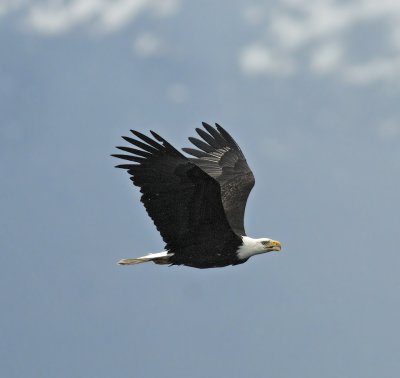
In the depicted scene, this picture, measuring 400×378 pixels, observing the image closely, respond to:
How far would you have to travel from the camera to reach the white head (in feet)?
51.7

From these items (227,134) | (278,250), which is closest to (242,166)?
(227,134)

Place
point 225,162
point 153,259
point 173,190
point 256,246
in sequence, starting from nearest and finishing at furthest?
point 173,190 → point 153,259 → point 256,246 → point 225,162

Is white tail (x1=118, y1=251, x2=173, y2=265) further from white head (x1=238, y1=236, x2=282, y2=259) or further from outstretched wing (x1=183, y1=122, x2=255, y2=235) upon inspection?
outstretched wing (x1=183, y1=122, x2=255, y2=235)

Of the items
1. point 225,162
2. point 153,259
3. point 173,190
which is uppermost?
point 225,162

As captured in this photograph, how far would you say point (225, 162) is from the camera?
61.5ft

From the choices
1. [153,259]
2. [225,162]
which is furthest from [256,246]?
[225,162]

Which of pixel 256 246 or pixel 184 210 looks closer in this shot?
pixel 184 210

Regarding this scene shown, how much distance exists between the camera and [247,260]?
1599 centimetres

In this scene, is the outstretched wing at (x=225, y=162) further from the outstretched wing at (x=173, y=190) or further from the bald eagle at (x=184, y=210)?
the outstretched wing at (x=173, y=190)

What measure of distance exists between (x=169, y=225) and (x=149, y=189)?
766 mm

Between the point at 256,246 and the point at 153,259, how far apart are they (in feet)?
6.02

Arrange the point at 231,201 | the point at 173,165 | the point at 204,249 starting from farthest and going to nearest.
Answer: the point at 231,201, the point at 204,249, the point at 173,165

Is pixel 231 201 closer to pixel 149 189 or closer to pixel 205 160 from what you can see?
pixel 205 160

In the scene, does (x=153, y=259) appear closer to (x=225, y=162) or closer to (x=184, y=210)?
(x=184, y=210)
